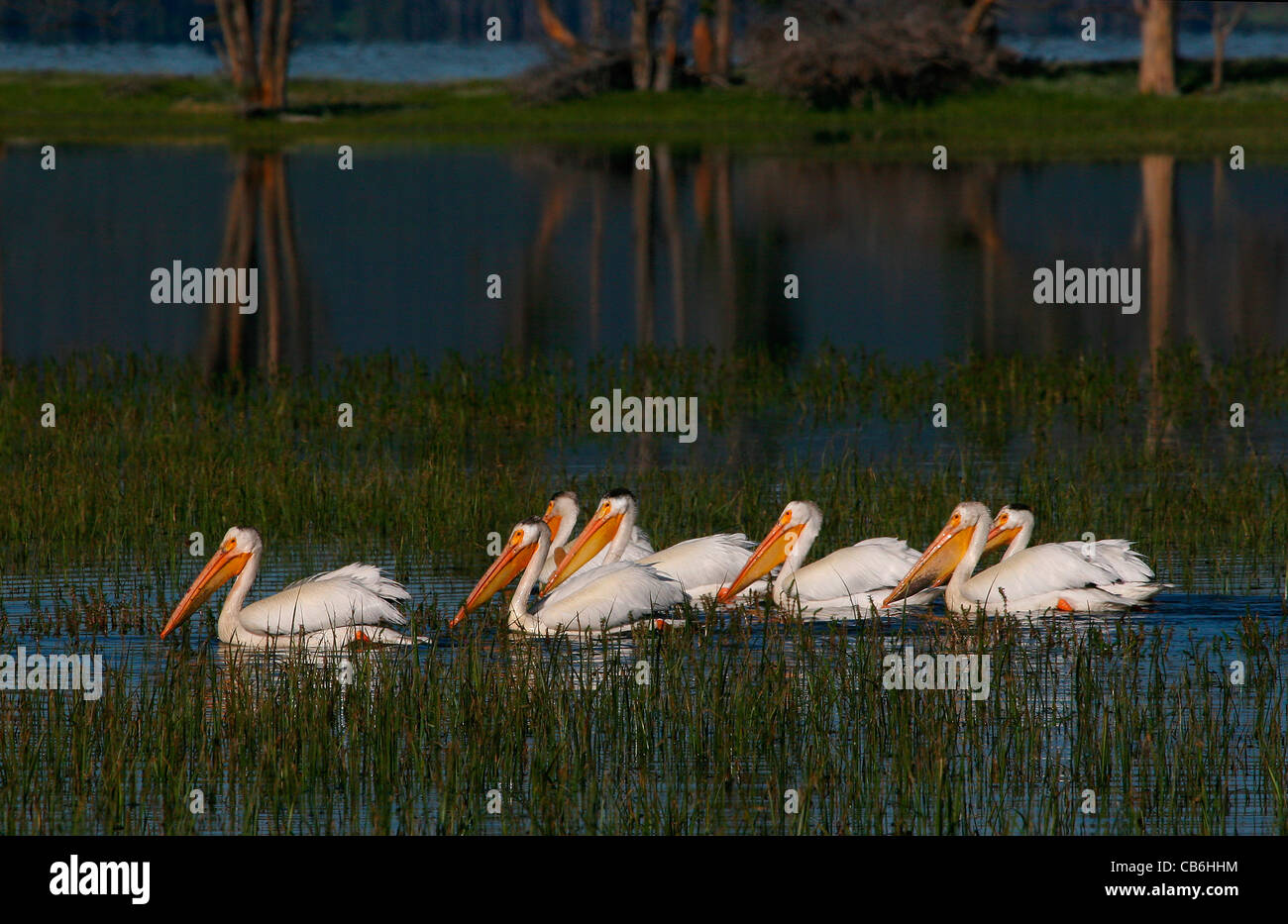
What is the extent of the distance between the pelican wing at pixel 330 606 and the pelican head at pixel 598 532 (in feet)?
6.17

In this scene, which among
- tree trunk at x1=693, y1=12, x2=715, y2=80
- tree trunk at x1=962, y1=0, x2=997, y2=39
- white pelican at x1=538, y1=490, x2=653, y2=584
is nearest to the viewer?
white pelican at x1=538, y1=490, x2=653, y2=584

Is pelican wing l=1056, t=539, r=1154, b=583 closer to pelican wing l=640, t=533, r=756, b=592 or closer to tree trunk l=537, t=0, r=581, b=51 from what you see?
pelican wing l=640, t=533, r=756, b=592

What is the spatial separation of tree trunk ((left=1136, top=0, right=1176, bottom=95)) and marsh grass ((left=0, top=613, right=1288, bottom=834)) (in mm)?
60256

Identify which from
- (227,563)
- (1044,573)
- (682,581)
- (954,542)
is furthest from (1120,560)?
(227,563)

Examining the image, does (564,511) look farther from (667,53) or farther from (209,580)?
(667,53)

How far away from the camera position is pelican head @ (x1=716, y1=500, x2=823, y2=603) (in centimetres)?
1327

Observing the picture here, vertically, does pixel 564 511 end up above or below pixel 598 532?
above

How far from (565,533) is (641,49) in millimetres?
Result: 60148

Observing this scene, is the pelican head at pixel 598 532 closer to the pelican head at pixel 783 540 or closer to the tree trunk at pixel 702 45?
the pelican head at pixel 783 540

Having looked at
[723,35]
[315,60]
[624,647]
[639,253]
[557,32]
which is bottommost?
[624,647]

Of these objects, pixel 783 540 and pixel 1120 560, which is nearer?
pixel 1120 560

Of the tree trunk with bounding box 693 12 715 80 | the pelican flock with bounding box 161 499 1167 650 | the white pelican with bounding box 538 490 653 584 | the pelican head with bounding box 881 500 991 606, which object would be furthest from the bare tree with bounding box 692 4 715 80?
the pelican head with bounding box 881 500 991 606

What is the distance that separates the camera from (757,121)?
224ft
